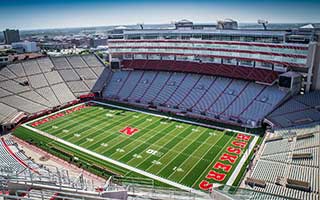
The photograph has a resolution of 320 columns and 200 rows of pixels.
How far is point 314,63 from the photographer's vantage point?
106ft

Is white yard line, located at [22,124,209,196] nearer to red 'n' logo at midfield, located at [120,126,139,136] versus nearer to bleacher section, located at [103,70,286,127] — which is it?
red 'n' logo at midfield, located at [120,126,139,136]

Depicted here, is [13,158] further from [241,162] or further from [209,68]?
[209,68]

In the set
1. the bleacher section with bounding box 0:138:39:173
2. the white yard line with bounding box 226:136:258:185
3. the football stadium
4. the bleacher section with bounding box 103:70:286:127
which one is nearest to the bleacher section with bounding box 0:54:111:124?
the football stadium

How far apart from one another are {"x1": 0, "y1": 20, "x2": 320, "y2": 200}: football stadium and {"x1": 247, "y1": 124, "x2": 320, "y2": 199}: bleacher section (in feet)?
0.26

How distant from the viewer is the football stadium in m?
19.9

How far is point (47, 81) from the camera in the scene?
44.5 metres

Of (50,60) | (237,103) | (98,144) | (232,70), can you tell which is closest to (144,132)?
(98,144)

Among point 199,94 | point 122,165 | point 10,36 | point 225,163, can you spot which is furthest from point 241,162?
point 10,36

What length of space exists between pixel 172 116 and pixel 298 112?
50.8 ft

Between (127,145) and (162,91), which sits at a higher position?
(162,91)

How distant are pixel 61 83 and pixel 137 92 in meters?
13.6

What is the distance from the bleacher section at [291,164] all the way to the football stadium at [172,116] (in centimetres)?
8

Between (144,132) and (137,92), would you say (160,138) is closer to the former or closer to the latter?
(144,132)

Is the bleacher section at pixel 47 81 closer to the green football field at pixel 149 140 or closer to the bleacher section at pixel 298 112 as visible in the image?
the green football field at pixel 149 140
